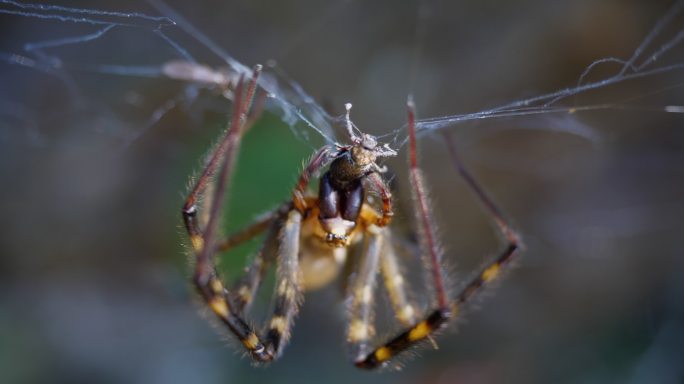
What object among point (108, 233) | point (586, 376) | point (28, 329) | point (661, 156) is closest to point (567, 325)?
point (586, 376)

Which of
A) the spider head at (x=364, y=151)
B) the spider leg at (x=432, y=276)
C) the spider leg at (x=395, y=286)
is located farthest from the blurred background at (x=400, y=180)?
Answer: the spider head at (x=364, y=151)

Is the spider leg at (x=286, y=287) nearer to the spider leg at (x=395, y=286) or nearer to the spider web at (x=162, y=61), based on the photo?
the spider leg at (x=395, y=286)

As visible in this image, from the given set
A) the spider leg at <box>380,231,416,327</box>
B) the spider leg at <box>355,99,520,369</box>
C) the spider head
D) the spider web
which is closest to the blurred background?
the spider web

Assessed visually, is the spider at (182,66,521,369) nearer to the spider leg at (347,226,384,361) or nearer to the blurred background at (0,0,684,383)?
the spider leg at (347,226,384,361)

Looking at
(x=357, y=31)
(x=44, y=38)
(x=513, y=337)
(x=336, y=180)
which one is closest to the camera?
(x=336, y=180)

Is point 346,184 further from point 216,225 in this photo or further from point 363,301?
point 363,301

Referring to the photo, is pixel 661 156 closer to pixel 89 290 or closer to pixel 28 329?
pixel 89 290

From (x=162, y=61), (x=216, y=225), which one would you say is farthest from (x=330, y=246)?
(x=162, y=61)
